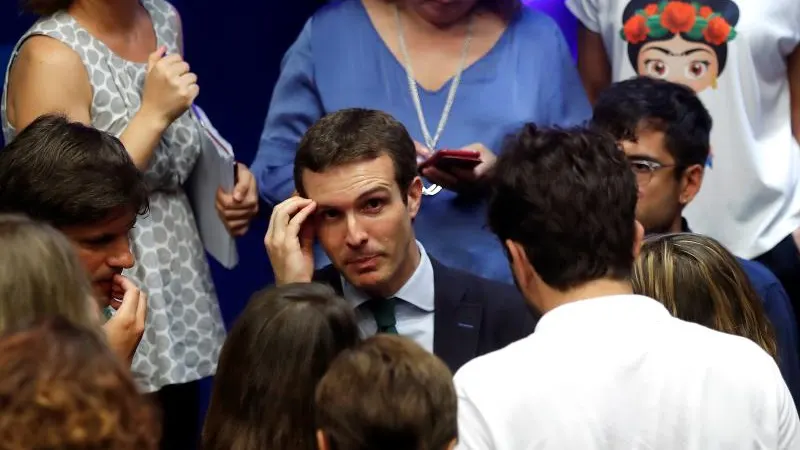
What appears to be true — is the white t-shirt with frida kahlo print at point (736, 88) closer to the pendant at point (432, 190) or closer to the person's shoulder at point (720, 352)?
the pendant at point (432, 190)

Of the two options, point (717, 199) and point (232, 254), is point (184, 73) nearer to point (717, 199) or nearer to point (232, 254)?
point (232, 254)

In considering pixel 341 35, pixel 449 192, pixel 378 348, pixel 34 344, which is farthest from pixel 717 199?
pixel 34 344

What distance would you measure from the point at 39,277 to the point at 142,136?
3.99 ft

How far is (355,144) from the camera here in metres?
2.96

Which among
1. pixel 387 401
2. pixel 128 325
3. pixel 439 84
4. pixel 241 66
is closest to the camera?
pixel 387 401

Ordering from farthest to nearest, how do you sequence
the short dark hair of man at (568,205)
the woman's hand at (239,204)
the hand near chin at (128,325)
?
the woman's hand at (239,204) → the hand near chin at (128,325) → the short dark hair of man at (568,205)

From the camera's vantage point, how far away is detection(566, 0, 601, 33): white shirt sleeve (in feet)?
12.6

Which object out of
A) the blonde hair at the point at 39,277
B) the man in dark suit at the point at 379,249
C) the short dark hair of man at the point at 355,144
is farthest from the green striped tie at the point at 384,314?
the blonde hair at the point at 39,277

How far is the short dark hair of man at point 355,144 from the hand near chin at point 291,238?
0.21ft

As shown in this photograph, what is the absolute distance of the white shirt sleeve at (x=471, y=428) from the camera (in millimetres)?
2045

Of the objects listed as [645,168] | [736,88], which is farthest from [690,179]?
[736,88]

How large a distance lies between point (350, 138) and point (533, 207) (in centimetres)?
81

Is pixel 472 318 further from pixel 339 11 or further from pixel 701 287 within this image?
pixel 339 11

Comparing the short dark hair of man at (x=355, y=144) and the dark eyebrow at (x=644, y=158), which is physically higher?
the short dark hair of man at (x=355, y=144)
